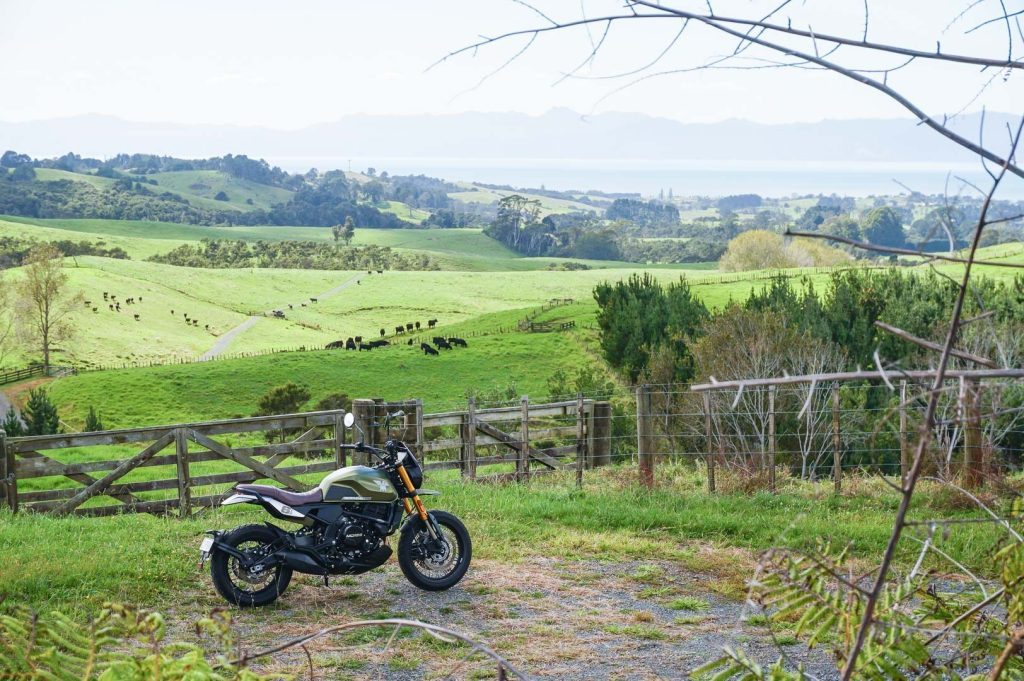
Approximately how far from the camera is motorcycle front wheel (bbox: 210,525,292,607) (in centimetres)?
741

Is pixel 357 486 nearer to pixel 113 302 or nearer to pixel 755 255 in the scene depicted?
pixel 113 302

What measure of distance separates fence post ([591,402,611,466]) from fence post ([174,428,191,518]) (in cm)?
625

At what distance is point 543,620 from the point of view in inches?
290

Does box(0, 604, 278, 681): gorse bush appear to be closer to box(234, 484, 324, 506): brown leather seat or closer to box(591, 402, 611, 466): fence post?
box(234, 484, 324, 506): brown leather seat

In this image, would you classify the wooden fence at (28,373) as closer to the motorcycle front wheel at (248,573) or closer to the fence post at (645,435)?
the fence post at (645,435)

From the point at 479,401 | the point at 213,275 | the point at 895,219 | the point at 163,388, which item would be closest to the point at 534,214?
the point at 895,219

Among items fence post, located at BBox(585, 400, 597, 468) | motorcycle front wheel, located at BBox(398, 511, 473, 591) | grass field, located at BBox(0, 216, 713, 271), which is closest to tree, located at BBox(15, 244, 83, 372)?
fence post, located at BBox(585, 400, 597, 468)

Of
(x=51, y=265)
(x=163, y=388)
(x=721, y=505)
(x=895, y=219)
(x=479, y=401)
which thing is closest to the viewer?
(x=721, y=505)

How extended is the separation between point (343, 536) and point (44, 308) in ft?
209

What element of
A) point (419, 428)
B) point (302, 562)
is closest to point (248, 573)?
point (302, 562)

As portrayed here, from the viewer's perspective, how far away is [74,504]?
11500mm

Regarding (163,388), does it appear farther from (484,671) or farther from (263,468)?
(484,671)

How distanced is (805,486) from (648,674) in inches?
280

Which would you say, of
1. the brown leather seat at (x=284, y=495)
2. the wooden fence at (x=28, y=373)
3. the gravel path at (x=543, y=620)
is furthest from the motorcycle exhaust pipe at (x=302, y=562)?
the wooden fence at (x=28, y=373)
